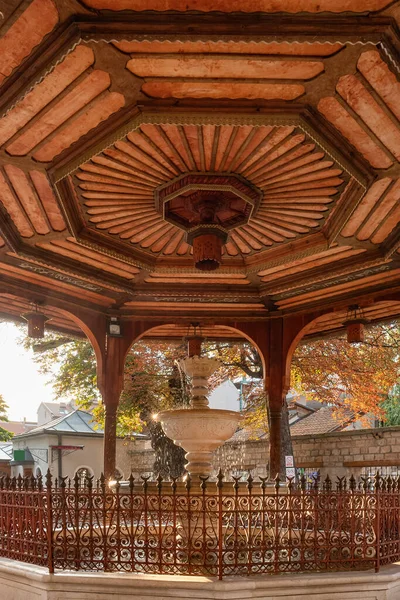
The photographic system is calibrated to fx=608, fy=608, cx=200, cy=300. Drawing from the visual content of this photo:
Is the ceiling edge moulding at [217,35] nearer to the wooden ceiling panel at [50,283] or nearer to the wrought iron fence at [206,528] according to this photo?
the wrought iron fence at [206,528]

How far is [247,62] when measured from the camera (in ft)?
14.2

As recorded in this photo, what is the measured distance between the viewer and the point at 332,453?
17562 mm

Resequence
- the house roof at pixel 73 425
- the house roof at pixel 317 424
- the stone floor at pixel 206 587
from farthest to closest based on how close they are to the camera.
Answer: the house roof at pixel 73 425 < the house roof at pixel 317 424 < the stone floor at pixel 206 587

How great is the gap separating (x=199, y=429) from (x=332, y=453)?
11.1m

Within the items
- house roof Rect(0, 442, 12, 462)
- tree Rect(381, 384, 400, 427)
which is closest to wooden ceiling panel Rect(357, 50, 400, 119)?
tree Rect(381, 384, 400, 427)

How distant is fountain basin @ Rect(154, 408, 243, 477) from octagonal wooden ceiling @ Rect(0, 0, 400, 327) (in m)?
2.34

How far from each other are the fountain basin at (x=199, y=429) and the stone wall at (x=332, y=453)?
9.26m

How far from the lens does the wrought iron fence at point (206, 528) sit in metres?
6.00

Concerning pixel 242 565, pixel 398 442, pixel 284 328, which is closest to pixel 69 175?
pixel 242 565

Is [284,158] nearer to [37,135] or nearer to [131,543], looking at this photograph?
[37,135]

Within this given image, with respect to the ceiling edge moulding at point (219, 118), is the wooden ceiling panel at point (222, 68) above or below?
above

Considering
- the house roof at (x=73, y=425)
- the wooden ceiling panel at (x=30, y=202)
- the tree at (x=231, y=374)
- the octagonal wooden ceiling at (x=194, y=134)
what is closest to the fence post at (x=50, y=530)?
the wooden ceiling panel at (x=30, y=202)

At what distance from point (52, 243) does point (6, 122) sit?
10.3 ft

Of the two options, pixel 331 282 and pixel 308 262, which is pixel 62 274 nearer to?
pixel 308 262
